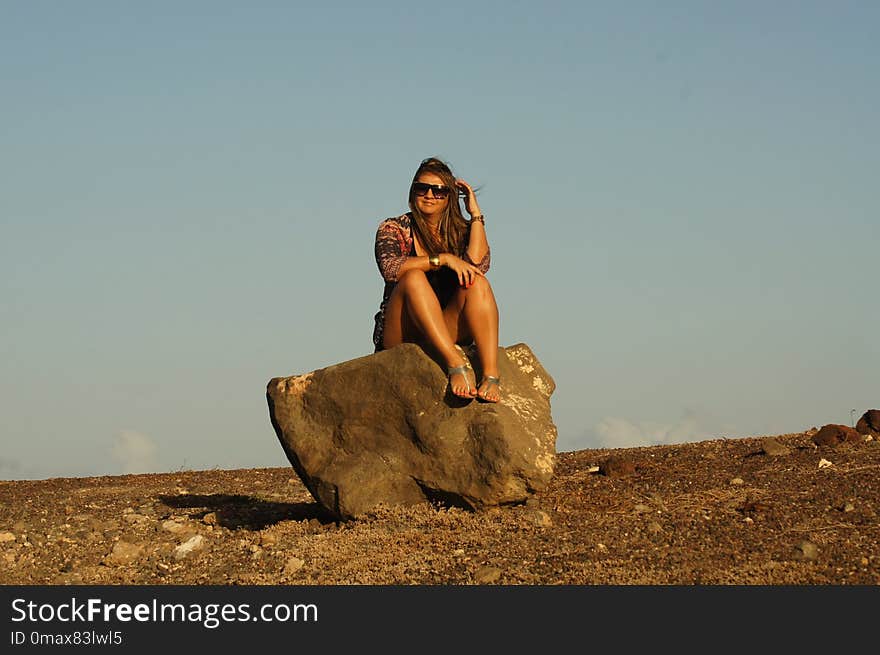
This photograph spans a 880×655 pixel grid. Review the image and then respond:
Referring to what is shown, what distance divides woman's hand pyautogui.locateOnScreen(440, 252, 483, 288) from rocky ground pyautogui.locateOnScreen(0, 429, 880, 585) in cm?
176

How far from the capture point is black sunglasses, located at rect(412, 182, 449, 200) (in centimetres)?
937

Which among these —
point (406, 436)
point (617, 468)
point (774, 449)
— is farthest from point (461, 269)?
point (774, 449)

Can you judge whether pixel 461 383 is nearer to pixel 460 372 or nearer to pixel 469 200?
pixel 460 372

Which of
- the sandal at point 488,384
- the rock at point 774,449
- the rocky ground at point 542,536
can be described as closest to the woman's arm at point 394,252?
the sandal at point 488,384

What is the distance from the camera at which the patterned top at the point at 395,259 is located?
9.14m

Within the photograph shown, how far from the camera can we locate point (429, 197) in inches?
370

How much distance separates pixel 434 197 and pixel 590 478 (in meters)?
3.28

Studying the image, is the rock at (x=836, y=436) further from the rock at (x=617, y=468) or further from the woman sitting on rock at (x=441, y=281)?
the woman sitting on rock at (x=441, y=281)

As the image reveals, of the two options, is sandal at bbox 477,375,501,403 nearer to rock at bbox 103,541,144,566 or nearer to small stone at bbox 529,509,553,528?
small stone at bbox 529,509,553,528

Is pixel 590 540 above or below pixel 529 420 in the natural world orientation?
below

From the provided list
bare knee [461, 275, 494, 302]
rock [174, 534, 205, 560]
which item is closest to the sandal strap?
bare knee [461, 275, 494, 302]

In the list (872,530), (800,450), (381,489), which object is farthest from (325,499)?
(800,450)

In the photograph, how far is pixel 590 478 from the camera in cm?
1092

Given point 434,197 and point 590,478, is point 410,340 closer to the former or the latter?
point 434,197
